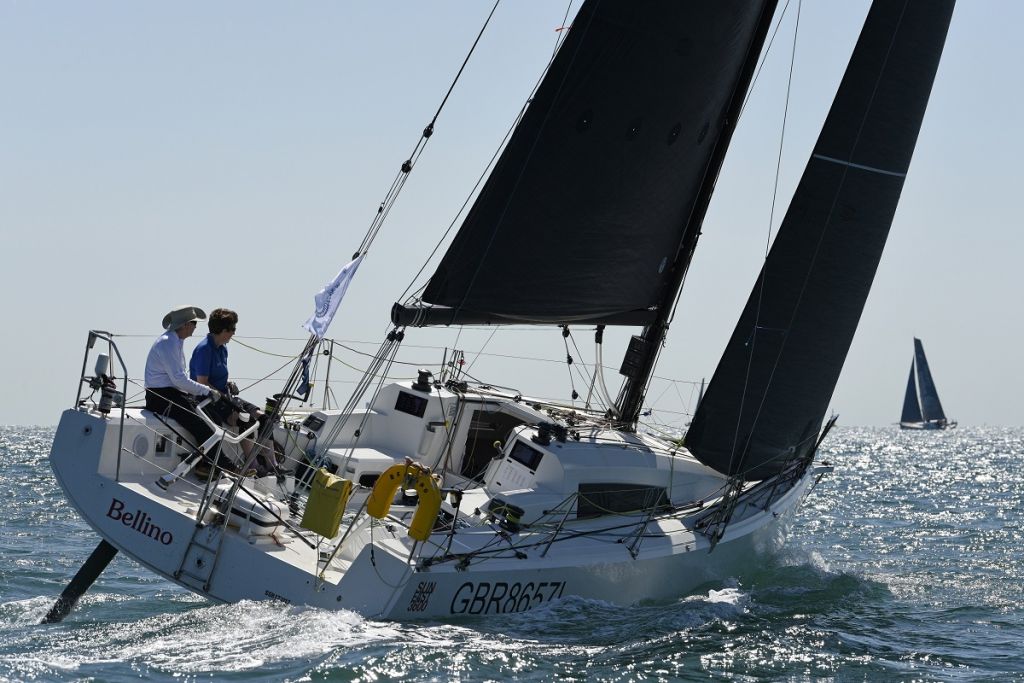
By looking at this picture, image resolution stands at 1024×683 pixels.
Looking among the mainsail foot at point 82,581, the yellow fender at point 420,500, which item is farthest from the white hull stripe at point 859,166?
the mainsail foot at point 82,581

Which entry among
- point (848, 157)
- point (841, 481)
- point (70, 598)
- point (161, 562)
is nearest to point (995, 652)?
point (848, 157)

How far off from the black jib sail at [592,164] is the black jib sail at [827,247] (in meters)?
1.16

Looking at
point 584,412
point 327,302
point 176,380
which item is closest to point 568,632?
point 327,302

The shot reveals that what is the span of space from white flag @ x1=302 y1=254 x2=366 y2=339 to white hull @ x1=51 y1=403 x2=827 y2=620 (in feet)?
4.49

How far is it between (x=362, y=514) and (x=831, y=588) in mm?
4981

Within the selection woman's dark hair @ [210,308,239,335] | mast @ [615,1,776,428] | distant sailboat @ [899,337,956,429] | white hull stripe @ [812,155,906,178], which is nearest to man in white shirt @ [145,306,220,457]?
woman's dark hair @ [210,308,239,335]

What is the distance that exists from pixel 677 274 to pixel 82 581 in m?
5.99

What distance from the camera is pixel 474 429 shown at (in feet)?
39.1

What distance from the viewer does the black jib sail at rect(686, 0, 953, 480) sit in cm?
1166

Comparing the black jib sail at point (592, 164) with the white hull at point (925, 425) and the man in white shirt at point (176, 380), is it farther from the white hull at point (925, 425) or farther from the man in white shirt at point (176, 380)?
the white hull at point (925, 425)

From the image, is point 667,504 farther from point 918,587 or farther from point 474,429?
point 918,587

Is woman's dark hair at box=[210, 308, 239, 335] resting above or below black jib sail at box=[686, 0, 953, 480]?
below

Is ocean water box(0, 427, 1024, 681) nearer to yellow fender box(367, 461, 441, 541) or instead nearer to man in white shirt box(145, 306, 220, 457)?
yellow fender box(367, 461, 441, 541)

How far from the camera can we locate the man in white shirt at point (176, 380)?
379 inches
